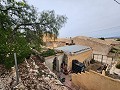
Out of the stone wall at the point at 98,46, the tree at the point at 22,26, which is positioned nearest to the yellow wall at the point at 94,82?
the tree at the point at 22,26

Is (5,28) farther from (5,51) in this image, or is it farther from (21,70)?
(21,70)

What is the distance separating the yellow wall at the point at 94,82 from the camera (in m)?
9.14

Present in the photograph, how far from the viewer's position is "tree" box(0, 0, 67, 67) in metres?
9.70

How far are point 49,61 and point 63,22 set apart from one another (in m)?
3.55

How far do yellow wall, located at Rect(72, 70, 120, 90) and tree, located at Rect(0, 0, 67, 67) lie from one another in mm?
3914

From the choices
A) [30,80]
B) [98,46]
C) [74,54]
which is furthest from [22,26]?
[98,46]

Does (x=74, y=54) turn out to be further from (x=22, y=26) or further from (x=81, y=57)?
(x=22, y=26)

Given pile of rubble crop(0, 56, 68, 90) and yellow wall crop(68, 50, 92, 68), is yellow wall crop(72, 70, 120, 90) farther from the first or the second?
yellow wall crop(68, 50, 92, 68)

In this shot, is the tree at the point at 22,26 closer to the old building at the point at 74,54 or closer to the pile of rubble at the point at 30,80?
the pile of rubble at the point at 30,80

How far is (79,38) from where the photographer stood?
96.5 ft

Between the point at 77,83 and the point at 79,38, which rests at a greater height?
the point at 79,38

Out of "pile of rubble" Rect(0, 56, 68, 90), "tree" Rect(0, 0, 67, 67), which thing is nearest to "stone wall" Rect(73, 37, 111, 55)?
"tree" Rect(0, 0, 67, 67)

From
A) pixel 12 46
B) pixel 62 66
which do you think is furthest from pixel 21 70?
pixel 62 66

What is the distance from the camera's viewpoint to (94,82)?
1048cm
